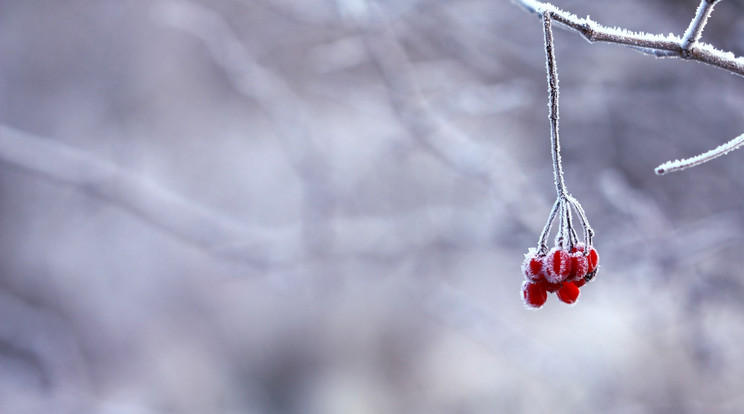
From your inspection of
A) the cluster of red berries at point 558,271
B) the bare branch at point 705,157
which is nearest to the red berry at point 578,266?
the cluster of red berries at point 558,271

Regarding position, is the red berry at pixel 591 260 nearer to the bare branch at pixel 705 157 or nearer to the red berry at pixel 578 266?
the red berry at pixel 578 266

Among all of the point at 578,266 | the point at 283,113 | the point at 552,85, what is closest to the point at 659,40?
the point at 552,85

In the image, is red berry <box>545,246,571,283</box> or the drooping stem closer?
the drooping stem

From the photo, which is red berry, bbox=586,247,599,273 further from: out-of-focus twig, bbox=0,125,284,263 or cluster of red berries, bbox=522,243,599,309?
out-of-focus twig, bbox=0,125,284,263

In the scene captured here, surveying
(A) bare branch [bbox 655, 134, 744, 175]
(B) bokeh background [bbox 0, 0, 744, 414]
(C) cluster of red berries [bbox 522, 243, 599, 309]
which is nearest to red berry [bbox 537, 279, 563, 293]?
(C) cluster of red berries [bbox 522, 243, 599, 309]

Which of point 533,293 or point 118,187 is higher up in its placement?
point 118,187

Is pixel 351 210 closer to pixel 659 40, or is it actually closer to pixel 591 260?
pixel 591 260
